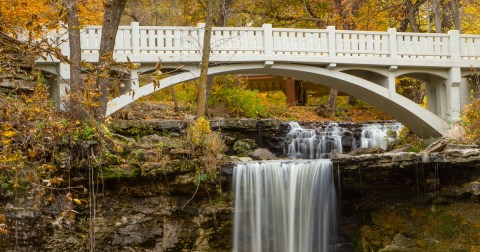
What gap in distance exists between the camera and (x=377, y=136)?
20812mm

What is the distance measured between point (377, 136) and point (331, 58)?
14.0 feet

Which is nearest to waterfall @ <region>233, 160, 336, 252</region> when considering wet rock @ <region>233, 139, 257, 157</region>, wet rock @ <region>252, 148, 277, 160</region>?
wet rock @ <region>252, 148, 277, 160</region>

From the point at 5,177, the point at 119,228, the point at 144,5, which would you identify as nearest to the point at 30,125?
the point at 5,177

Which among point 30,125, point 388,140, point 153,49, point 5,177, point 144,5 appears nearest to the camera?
point 30,125

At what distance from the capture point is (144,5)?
26.2 m

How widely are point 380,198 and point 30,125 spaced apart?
32.6ft

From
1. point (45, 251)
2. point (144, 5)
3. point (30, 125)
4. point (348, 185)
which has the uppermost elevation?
point (144, 5)

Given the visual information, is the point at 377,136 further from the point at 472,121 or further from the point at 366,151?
the point at 472,121

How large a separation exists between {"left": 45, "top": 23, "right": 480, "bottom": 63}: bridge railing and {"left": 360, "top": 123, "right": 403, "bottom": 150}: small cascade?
117 inches

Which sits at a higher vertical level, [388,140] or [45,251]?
[388,140]

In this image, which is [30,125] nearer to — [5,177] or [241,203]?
[5,177]

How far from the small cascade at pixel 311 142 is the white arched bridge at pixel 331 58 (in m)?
1.80

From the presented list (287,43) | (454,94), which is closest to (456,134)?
(454,94)

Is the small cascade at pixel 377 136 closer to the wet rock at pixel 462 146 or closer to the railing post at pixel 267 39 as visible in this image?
the wet rock at pixel 462 146
